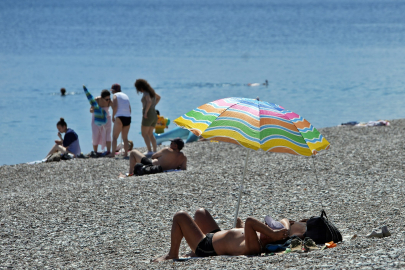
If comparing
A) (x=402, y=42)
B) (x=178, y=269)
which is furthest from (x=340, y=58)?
(x=178, y=269)

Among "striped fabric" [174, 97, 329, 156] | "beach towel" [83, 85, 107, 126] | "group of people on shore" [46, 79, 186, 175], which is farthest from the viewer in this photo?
"beach towel" [83, 85, 107, 126]

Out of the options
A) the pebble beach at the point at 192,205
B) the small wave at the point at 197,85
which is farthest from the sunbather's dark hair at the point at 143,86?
the small wave at the point at 197,85

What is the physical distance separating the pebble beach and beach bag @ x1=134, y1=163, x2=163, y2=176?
0.87ft

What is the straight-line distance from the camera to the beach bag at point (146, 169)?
31.0ft

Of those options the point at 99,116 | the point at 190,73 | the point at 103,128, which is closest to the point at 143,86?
the point at 99,116

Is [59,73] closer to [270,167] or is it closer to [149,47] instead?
[149,47]

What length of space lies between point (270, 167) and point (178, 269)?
5262mm

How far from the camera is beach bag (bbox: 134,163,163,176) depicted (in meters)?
9.45

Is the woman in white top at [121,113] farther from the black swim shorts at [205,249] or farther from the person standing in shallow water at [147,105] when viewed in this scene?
the black swim shorts at [205,249]

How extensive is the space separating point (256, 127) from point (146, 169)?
4549 millimetres

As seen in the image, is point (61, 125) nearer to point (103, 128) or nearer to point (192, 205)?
point (103, 128)

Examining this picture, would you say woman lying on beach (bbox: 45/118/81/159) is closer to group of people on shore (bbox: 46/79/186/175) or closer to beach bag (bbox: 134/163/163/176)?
group of people on shore (bbox: 46/79/186/175)

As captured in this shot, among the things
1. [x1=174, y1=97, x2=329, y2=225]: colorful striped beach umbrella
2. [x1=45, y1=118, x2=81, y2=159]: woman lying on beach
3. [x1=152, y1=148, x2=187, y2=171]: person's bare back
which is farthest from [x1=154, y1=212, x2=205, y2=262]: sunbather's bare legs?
[x1=45, y1=118, x2=81, y2=159]: woman lying on beach

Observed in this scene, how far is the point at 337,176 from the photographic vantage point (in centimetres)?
910
